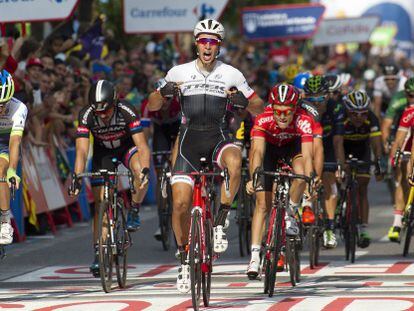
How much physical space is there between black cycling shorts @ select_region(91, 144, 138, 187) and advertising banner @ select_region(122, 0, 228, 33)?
9.63 m

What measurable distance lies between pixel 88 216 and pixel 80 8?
8.29m

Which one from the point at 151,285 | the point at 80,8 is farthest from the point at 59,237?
the point at 80,8

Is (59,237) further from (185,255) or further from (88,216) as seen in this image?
(185,255)

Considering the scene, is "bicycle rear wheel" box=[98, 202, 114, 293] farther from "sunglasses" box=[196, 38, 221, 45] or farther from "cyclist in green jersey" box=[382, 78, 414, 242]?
"cyclist in green jersey" box=[382, 78, 414, 242]

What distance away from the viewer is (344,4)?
70.2 m

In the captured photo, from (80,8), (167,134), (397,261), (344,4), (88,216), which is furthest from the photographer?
(344,4)

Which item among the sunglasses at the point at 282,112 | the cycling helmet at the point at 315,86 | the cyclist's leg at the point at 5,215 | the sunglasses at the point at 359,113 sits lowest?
the cyclist's leg at the point at 5,215

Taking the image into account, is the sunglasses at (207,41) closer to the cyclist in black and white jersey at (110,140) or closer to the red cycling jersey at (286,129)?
the red cycling jersey at (286,129)

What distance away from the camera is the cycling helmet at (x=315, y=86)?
16.2m

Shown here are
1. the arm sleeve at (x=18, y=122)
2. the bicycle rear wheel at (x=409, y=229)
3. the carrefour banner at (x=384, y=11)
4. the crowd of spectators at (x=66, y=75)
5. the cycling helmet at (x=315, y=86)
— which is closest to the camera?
the arm sleeve at (x=18, y=122)

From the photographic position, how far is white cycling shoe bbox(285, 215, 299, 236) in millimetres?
13078

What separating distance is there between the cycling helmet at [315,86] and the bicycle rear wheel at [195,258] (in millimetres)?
4543

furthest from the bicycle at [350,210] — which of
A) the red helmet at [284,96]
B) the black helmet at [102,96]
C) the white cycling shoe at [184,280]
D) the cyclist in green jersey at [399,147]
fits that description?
the white cycling shoe at [184,280]

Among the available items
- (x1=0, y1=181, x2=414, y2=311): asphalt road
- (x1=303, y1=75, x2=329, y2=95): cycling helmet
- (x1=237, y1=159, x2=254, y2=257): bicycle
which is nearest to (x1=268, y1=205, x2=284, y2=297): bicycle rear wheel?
(x1=0, y1=181, x2=414, y2=311): asphalt road
